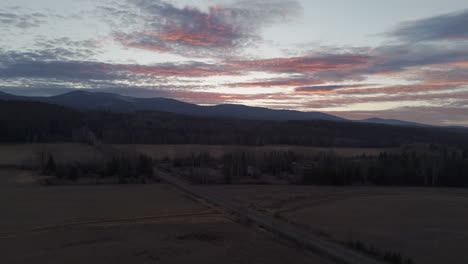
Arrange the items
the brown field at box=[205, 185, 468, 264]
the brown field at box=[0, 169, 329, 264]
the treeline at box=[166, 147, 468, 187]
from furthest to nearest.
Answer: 1. the treeline at box=[166, 147, 468, 187]
2. the brown field at box=[205, 185, 468, 264]
3. the brown field at box=[0, 169, 329, 264]

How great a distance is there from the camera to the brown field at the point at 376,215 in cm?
1798

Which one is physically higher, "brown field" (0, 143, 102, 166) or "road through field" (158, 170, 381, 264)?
"road through field" (158, 170, 381, 264)

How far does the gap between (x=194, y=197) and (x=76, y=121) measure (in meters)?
82.2

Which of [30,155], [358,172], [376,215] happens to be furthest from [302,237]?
[30,155]

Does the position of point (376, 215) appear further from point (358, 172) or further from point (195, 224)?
point (358, 172)

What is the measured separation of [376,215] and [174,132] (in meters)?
82.9

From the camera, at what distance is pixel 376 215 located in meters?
25.1

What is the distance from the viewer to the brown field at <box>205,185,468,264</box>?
17984 mm

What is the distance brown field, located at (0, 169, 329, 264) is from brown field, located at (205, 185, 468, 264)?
514 centimetres

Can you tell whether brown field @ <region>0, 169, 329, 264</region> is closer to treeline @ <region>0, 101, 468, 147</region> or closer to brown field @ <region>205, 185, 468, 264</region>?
brown field @ <region>205, 185, 468, 264</region>

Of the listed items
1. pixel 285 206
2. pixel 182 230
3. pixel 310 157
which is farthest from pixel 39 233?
pixel 310 157

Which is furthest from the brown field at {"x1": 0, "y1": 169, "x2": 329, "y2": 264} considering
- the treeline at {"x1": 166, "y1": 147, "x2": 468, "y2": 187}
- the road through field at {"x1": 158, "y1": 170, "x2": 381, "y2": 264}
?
the treeline at {"x1": 166, "y1": 147, "x2": 468, "y2": 187}

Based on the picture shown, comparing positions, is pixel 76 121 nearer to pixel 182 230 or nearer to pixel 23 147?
pixel 23 147

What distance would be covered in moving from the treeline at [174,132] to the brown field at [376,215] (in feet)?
181
